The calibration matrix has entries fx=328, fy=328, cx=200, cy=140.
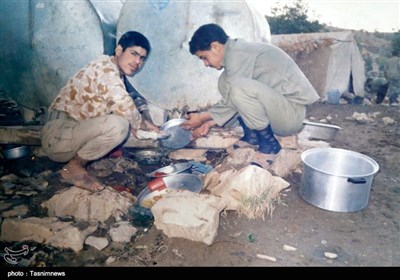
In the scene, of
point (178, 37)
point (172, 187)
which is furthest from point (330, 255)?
point (178, 37)

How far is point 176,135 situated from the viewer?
410 cm

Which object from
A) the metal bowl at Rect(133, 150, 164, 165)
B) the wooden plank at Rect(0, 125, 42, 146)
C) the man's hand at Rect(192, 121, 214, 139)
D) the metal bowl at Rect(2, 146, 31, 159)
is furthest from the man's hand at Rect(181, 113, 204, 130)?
the metal bowl at Rect(2, 146, 31, 159)

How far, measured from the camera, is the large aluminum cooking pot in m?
2.83

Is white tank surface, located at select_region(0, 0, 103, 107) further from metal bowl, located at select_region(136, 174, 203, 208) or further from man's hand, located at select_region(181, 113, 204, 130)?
metal bowl, located at select_region(136, 174, 203, 208)

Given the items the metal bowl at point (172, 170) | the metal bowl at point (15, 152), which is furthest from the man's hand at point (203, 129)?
the metal bowl at point (15, 152)

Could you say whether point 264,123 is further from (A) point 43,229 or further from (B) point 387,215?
(A) point 43,229

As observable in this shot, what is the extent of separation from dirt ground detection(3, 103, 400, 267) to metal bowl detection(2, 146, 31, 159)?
1.95 m

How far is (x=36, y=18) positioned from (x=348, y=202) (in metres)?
4.71

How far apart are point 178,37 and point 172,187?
2898 mm

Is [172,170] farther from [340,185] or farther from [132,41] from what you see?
[340,185]

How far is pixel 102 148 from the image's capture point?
341cm

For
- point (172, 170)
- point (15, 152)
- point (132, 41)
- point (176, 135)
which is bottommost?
point (15, 152)

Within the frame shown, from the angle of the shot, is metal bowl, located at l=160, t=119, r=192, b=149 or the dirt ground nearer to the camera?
the dirt ground

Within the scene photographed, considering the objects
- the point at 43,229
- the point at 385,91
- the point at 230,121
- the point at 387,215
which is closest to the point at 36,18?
the point at 230,121
